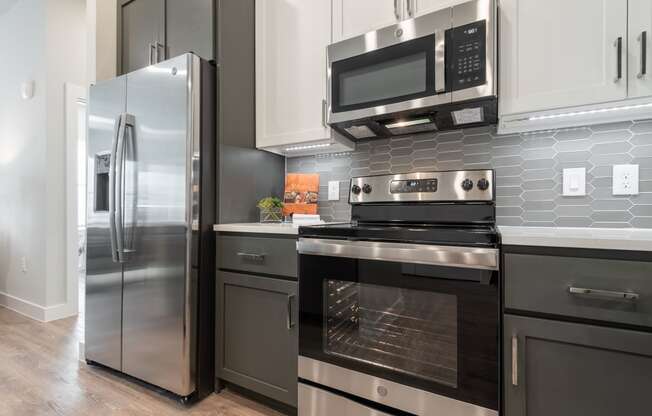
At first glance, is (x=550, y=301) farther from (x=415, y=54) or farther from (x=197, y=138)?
(x=197, y=138)

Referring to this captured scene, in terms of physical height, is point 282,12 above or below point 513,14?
above

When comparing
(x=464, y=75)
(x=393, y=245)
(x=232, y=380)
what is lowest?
(x=232, y=380)

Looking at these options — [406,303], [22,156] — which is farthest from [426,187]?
[22,156]

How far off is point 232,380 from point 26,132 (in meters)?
3.30

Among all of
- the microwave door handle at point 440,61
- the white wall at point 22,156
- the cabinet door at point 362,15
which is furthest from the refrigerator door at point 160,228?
the white wall at point 22,156

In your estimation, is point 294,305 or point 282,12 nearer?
point 294,305

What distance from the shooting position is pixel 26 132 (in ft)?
10.8

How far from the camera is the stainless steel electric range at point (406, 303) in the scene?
3.66 ft

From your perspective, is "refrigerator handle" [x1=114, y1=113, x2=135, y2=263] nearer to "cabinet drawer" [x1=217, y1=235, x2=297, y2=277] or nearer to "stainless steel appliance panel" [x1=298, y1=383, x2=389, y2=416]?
"cabinet drawer" [x1=217, y1=235, x2=297, y2=277]

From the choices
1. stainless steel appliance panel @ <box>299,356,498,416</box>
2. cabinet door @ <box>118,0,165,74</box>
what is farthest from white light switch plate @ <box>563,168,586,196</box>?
cabinet door @ <box>118,0,165,74</box>

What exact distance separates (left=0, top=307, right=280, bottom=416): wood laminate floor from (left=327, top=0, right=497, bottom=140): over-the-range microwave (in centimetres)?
157

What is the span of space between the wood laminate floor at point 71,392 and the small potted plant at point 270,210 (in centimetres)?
98

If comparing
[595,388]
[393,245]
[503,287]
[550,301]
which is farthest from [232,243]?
[595,388]

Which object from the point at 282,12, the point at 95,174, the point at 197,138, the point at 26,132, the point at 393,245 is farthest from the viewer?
the point at 26,132
